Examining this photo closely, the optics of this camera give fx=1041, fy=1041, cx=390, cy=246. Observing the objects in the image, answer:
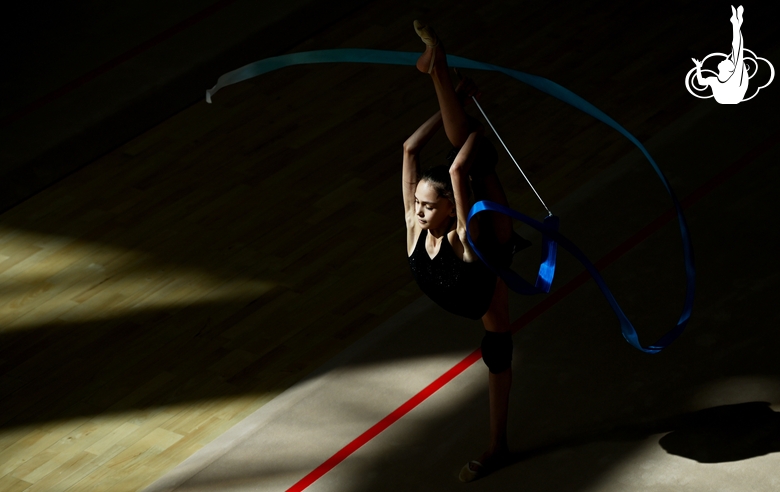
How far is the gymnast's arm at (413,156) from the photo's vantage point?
3309 mm

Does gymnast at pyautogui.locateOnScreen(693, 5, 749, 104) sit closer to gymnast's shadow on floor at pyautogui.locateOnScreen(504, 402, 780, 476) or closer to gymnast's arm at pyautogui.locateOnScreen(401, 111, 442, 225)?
gymnast's shadow on floor at pyautogui.locateOnScreen(504, 402, 780, 476)

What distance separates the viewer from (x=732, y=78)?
5.85 metres

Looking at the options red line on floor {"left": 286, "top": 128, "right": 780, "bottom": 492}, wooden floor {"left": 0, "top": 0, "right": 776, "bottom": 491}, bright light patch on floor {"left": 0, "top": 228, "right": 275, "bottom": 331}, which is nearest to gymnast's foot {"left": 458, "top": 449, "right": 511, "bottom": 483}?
red line on floor {"left": 286, "top": 128, "right": 780, "bottom": 492}

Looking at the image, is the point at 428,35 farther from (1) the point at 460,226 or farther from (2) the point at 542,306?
(2) the point at 542,306

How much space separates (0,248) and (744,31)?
15.3ft

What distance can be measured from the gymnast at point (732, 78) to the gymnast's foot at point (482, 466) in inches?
111

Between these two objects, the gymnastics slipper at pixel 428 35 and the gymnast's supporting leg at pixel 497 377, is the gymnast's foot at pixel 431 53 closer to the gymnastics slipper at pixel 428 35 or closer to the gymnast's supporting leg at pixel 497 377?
the gymnastics slipper at pixel 428 35

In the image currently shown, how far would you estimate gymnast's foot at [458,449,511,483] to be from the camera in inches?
144

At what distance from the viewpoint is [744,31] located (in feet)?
21.6

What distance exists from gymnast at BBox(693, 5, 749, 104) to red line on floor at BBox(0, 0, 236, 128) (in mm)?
3370

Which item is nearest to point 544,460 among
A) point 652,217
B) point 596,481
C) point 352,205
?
point 596,481

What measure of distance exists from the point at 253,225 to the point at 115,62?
2.13 m

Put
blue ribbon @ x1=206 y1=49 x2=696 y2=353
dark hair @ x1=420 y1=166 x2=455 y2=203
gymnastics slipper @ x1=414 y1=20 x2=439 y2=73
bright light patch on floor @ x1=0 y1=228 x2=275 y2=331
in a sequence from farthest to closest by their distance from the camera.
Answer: bright light patch on floor @ x1=0 y1=228 x2=275 y2=331, dark hair @ x1=420 y1=166 x2=455 y2=203, blue ribbon @ x1=206 y1=49 x2=696 y2=353, gymnastics slipper @ x1=414 y1=20 x2=439 y2=73

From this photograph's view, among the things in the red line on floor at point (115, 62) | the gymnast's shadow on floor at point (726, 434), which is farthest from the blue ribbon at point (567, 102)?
the red line on floor at point (115, 62)
